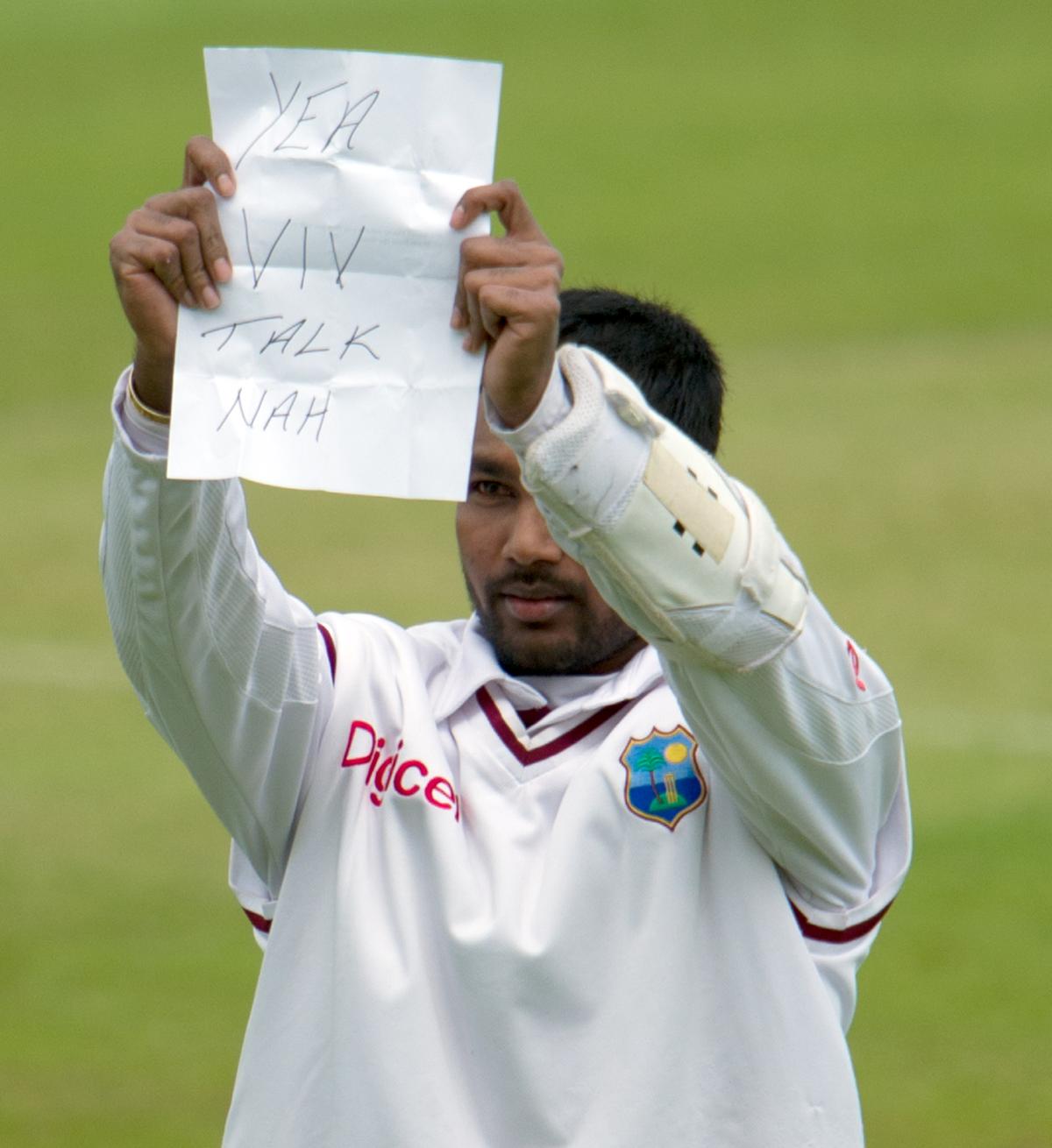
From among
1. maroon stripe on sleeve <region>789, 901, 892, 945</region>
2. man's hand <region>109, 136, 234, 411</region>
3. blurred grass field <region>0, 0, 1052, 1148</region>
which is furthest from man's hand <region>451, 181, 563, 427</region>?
blurred grass field <region>0, 0, 1052, 1148</region>

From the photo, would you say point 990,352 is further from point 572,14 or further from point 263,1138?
point 263,1138

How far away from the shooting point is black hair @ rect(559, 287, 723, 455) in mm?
2451

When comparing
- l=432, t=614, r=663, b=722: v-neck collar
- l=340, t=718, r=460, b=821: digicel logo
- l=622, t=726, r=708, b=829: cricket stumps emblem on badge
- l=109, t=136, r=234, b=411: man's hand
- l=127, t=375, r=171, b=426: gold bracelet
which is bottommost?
l=340, t=718, r=460, b=821: digicel logo

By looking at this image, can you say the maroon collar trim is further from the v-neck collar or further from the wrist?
the wrist

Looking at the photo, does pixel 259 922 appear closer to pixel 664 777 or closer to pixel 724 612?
pixel 664 777

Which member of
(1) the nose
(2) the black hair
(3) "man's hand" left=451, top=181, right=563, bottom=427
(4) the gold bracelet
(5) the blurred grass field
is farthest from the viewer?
(5) the blurred grass field

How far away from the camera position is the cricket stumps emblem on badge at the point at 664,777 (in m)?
2.09

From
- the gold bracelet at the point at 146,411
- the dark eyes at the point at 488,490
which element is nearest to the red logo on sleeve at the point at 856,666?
the dark eyes at the point at 488,490

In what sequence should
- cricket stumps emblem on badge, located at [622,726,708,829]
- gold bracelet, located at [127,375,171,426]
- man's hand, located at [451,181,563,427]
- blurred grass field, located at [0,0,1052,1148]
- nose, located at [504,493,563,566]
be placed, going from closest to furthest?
man's hand, located at [451,181,563,427] → gold bracelet, located at [127,375,171,426] → cricket stumps emblem on badge, located at [622,726,708,829] → nose, located at [504,493,563,566] → blurred grass field, located at [0,0,1052,1148]

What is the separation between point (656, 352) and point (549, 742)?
1.61 feet

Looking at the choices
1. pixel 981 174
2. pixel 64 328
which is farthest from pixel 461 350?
pixel 981 174

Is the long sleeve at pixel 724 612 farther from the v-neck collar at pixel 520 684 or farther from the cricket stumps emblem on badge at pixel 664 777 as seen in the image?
the v-neck collar at pixel 520 684

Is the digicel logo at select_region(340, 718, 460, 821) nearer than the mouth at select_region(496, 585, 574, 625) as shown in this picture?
Yes

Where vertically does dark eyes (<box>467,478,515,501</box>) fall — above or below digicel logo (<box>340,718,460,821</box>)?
above
